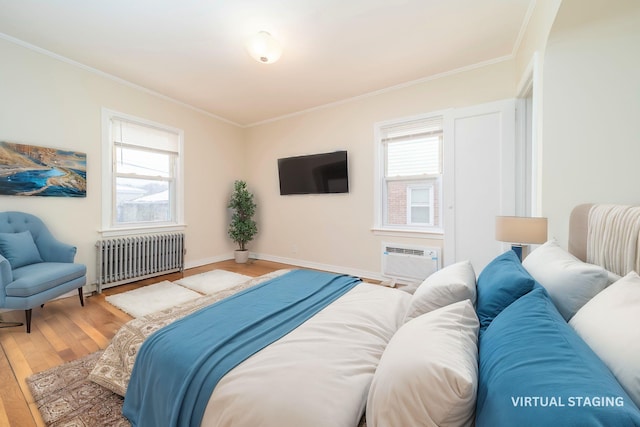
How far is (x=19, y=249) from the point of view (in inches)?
98.3

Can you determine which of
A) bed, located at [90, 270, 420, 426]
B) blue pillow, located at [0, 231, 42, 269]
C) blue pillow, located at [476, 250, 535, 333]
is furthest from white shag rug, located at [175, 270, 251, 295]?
blue pillow, located at [476, 250, 535, 333]

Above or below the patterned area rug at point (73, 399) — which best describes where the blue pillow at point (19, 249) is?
above

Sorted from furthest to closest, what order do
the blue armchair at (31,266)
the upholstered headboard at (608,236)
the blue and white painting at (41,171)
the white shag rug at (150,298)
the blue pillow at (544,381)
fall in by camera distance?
the white shag rug at (150,298) → the blue and white painting at (41,171) → the blue armchair at (31,266) → the upholstered headboard at (608,236) → the blue pillow at (544,381)

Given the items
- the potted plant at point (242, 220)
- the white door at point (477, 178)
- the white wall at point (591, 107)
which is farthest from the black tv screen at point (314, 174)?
the white wall at point (591, 107)

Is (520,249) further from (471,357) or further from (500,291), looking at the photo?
(471,357)

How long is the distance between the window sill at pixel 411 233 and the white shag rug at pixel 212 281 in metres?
2.06

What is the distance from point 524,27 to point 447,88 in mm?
935

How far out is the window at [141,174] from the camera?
349 cm

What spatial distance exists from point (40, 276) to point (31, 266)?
0.40 meters

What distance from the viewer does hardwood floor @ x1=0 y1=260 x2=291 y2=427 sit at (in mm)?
1459

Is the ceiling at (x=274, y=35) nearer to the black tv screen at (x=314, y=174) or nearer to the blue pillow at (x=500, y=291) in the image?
the black tv screen at (x=314, y=174)

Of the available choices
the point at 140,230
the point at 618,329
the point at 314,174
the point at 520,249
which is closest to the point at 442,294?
the point at 618,329

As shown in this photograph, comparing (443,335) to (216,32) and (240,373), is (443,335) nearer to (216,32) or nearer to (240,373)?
(240,373)

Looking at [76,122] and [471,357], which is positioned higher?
[76,122]
